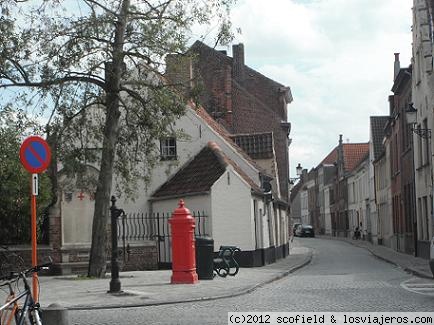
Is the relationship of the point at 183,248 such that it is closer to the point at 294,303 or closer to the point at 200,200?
the point at 294,303

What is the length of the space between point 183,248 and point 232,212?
7.70 meters

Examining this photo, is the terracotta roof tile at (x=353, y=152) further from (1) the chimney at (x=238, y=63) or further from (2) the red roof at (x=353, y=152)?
(1) the chimney at (x=238, y=63)

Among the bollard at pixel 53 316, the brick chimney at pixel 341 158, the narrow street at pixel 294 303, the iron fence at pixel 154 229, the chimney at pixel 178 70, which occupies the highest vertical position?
the brick chimney at pixel 341 158

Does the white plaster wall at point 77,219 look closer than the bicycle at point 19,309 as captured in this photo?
No

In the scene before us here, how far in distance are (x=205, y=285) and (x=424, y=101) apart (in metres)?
16.7

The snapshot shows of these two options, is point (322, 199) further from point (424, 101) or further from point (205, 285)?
point (205, 285)

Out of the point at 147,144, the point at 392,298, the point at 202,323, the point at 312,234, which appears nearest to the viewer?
the point at 202,323

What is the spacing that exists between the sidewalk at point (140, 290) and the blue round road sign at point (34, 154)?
371cm

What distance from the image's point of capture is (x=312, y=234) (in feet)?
265

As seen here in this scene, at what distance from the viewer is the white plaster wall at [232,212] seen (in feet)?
82.7

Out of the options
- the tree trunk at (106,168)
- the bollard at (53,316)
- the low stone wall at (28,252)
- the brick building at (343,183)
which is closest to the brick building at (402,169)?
the low stone wall at (28,252)

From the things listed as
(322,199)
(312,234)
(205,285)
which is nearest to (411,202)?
(205,285)

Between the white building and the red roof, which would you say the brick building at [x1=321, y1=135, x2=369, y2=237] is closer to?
the red roof

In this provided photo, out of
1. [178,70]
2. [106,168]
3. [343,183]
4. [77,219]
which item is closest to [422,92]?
[178,70]
